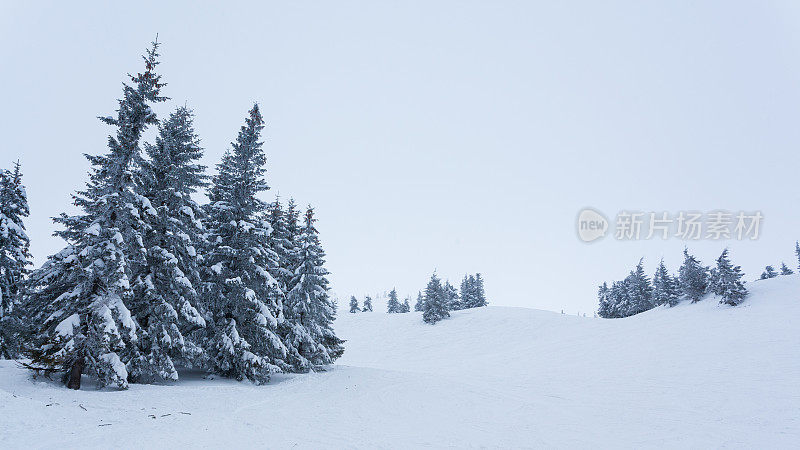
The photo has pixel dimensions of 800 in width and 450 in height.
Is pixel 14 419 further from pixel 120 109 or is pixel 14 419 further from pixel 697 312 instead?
pixel 697 312

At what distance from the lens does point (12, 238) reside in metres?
22.1

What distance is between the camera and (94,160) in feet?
51.6

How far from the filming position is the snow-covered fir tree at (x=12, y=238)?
2116cm

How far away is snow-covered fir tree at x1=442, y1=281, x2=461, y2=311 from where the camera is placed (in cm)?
7079

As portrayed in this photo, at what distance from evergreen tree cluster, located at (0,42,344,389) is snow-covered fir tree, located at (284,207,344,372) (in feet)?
0.27

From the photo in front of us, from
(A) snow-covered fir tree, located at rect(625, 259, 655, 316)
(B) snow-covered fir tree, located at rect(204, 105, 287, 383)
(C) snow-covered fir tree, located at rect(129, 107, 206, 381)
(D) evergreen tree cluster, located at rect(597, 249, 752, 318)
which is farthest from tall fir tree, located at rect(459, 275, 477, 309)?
(C) snow-covered fir tree, located at rect(129, 107, 206, 381)

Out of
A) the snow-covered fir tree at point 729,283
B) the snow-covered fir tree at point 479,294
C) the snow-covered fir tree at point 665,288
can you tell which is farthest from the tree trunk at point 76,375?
the snow-covered fir tree at point 479,294

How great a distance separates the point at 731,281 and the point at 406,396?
38210 millimetres

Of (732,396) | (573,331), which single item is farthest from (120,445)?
(573,331)

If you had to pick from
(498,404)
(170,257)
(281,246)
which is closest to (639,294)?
(498,404)

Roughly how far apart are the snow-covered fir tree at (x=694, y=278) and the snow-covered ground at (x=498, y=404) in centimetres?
906

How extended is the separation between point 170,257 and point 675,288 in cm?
5844

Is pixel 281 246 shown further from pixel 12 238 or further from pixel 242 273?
pixel 12 238

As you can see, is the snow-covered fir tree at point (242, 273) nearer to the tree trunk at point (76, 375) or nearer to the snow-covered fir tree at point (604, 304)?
the tree trunk at point (76, 375)
